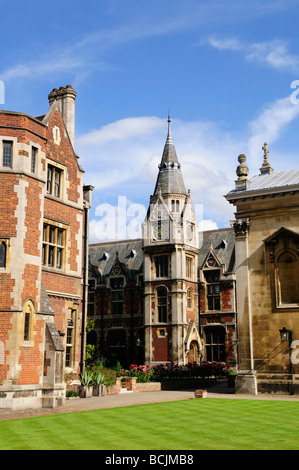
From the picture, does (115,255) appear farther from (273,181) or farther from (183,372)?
(273,181)

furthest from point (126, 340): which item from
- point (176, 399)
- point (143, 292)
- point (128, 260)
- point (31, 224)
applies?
point (31, 224)

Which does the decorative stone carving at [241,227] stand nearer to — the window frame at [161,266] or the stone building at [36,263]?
the stone building at [36,263]

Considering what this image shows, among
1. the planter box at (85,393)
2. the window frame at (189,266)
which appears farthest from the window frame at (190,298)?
the planter box at (85,393)

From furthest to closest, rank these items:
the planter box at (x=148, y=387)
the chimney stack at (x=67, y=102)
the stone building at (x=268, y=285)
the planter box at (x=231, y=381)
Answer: the planter box at (x=231, y=381) < the planter box at (x=148, y=387) < the chimney stack at (x=67, y=102) < the stone building at (x=268, y=285)

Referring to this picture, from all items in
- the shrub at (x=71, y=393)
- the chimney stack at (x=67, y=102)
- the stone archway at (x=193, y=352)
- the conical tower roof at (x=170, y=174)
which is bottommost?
the shrub at (x=71, y=393)

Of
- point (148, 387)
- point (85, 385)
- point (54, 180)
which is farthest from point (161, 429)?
point (148, 387)

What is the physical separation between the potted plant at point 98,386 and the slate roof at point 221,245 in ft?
82.3

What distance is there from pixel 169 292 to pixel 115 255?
1191cm

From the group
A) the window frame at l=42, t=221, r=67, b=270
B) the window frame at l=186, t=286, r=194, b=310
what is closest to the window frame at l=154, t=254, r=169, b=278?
the window frame at l=186, t=286, r=194, b=310

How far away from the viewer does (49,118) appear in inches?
876

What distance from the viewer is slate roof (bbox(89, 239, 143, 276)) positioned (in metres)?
52.5

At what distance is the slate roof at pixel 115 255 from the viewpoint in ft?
172

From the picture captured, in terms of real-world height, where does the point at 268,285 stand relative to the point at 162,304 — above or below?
below

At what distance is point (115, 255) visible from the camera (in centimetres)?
5491
